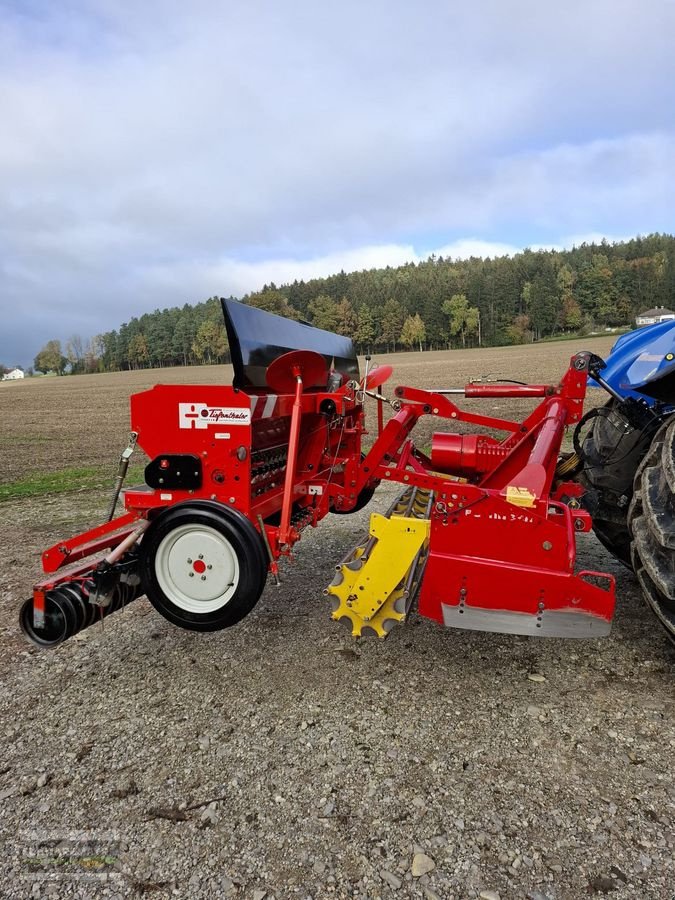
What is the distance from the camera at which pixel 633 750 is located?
88.0 inches

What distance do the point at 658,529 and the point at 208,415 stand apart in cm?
223

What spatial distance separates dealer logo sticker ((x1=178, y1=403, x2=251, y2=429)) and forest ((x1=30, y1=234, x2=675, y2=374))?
73431mm

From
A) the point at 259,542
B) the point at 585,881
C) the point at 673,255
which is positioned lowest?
the point at 585,881

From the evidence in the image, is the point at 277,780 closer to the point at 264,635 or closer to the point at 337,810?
the point at 337,810

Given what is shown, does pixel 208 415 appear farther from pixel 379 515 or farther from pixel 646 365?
pixel 646 365

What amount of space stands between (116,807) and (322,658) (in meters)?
1.22

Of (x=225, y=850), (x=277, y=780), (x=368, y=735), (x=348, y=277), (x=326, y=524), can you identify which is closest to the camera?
(x=225, y=850)

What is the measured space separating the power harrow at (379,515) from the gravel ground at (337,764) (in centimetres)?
36

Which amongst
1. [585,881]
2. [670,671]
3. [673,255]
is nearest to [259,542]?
[585,881]

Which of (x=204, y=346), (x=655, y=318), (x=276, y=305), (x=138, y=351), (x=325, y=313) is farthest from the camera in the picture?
(x=138, y=351)

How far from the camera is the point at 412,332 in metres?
→ 82.3

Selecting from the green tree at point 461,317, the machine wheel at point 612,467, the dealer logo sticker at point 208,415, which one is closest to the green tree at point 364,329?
the green tree at point 461,317

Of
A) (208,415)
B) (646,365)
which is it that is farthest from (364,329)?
(208,415)

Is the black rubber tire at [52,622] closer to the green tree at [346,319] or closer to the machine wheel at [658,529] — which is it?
the machine wheel at [658,529]
